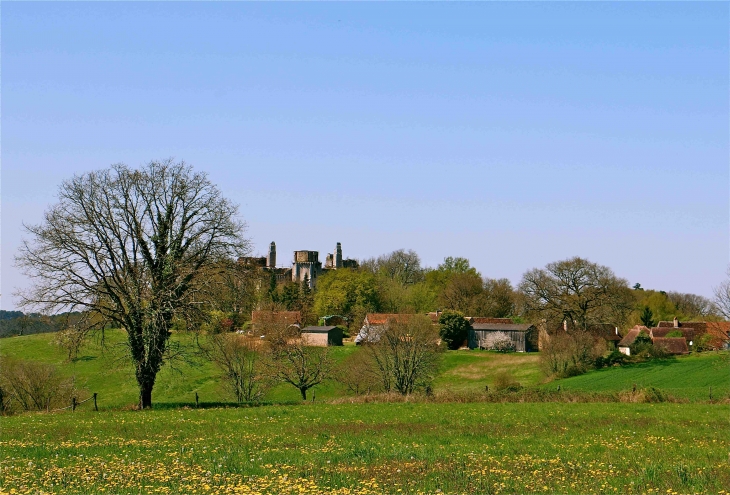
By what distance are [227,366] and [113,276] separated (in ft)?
74.9

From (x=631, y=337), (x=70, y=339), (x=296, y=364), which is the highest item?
(x=70, y=339)

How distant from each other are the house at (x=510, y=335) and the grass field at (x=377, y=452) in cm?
7180

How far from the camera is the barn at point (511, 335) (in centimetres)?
9906

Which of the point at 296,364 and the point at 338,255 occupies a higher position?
the point at 338,255

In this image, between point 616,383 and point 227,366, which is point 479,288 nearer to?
point 616,383

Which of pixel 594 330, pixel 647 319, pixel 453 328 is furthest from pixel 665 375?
pixel 647 319

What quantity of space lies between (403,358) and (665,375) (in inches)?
1028

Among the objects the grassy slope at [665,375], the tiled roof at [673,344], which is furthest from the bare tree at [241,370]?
the tiled roof at [673,344]

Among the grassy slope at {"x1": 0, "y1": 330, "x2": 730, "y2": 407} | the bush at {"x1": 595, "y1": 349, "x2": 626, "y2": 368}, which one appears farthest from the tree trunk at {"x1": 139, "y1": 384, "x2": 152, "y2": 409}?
the bush at {"x1": 595, "y1": 349, "x2": 626, "y2": 368}

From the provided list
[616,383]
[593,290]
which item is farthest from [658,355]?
[616,383]

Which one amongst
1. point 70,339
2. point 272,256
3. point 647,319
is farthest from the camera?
point 272,256

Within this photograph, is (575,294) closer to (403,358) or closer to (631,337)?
(631,337)

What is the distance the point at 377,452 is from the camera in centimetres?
1667

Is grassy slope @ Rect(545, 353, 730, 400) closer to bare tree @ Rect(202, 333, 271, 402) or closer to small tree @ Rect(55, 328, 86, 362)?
bare tree @ Rect(202, 333, 271, 402)
